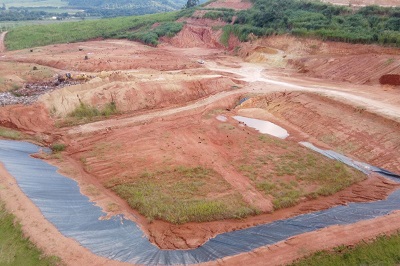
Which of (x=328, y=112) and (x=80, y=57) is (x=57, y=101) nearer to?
(x=80, y=57)

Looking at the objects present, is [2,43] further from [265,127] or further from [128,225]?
[128,225]

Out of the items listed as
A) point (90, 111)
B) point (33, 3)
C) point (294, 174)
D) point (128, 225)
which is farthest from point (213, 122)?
point (33, 3)

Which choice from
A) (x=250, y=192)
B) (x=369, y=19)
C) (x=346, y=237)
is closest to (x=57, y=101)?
(x=250, y=192)

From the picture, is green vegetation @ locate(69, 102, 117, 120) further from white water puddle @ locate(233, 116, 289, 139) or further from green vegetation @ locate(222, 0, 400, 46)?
green vegetation @ locate(222, 0, 400, 46)

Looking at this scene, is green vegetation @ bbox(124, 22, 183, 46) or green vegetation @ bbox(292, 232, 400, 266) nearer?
green vegetation @ bbox(292, 232, 400, 266)

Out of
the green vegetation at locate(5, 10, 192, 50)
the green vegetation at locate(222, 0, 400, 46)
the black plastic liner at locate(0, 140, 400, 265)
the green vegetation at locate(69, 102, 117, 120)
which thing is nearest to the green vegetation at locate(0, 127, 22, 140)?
the green vegetation at locate(69, 102, 117, 120)

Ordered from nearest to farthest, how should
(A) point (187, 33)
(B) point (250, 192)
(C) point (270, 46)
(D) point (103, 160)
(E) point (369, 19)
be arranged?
1. (B) point (250, 192)
2. (D) point (103, 160)
3. (E) point (369, 19)
4. (C) point (270, 46)
5. (A) point (187, 33)
